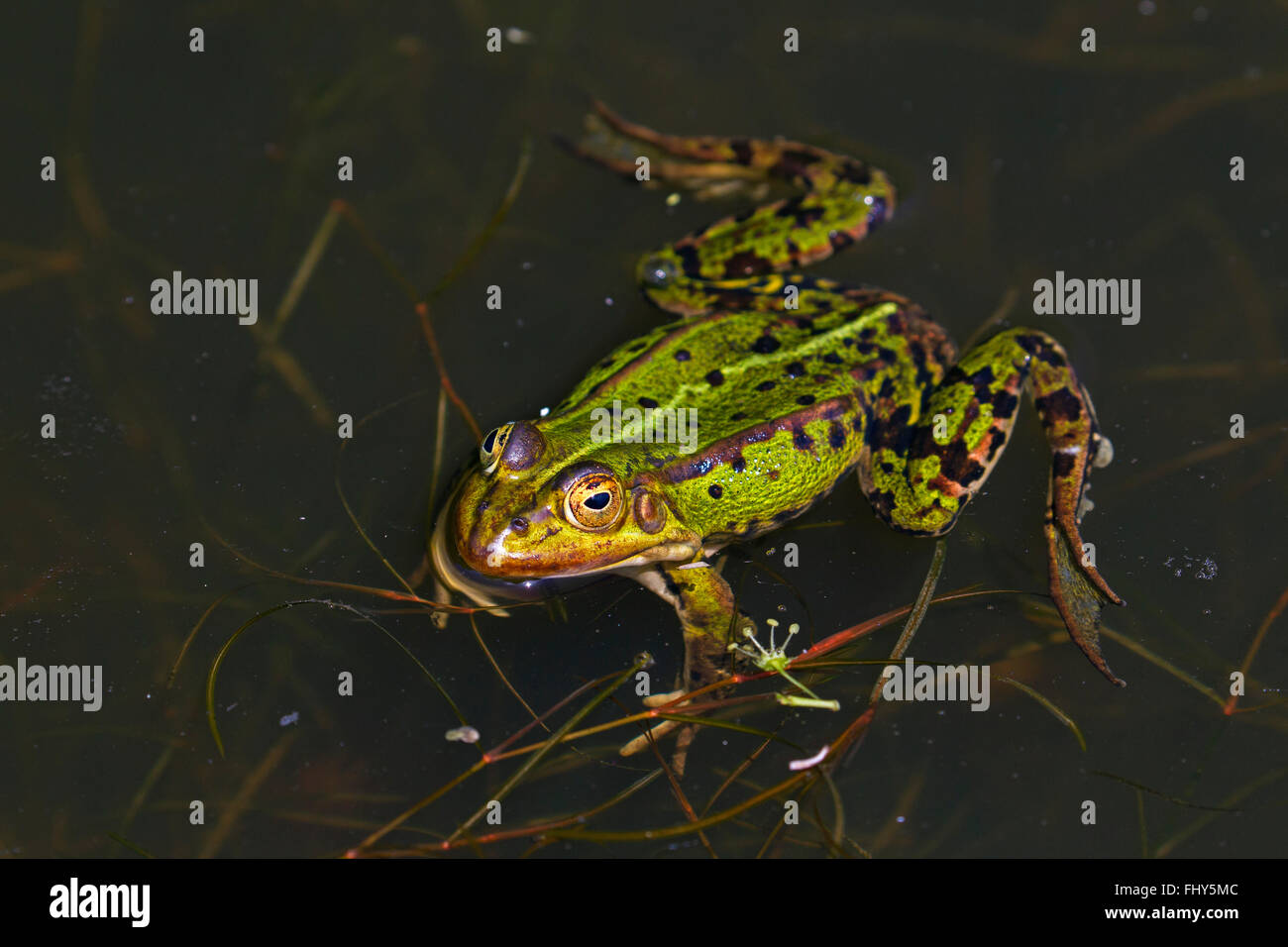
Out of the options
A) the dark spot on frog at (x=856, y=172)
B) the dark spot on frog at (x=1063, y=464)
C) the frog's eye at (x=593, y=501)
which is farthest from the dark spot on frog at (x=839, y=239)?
the frog's eye at (x=593, y=501)

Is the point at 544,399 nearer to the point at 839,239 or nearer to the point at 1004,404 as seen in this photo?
the point at 839,239

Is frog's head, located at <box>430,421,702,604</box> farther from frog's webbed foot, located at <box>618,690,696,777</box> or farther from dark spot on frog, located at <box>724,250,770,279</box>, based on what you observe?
dark spot on frog, located at <box>724,250,770,279</box>

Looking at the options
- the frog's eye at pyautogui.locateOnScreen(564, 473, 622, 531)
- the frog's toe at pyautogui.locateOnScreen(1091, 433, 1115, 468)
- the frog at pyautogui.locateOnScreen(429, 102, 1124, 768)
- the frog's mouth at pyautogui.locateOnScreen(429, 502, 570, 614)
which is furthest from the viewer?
the frog's toe at pyautogui.locateOnScreen(1091, 433, 1115, 468)

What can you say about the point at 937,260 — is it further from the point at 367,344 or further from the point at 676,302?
the point at 367,344

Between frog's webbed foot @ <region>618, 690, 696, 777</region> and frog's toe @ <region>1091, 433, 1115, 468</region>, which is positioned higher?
frog's toe @ <region>1091, 433, 1115, 468</region>

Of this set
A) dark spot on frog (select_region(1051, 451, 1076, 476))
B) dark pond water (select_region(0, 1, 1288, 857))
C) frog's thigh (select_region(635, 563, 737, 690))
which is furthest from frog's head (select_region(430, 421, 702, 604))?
dark spot on frog (select_region(1051, 451, 1076, 476))
